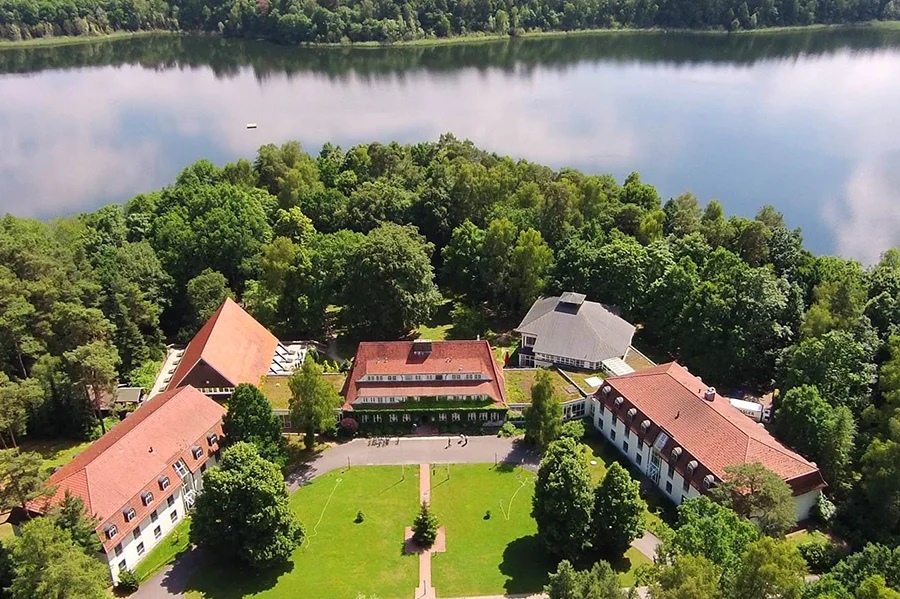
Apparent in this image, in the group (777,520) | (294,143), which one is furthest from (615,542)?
(294,143)

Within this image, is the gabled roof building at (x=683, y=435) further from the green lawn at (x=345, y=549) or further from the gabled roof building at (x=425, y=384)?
the green lawn at (x=345, y=549)

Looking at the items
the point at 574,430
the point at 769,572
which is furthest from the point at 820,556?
the point at 574,430

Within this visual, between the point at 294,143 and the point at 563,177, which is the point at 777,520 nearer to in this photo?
the point at 563,177

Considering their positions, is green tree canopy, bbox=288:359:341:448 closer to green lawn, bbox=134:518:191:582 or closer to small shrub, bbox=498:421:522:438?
green lawn, bbox=134:518:191:582

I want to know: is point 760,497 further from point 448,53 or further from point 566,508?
point 448,53

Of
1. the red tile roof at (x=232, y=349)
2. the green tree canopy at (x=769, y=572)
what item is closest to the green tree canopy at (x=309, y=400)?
the red tile roof at (x=232, y=349)
